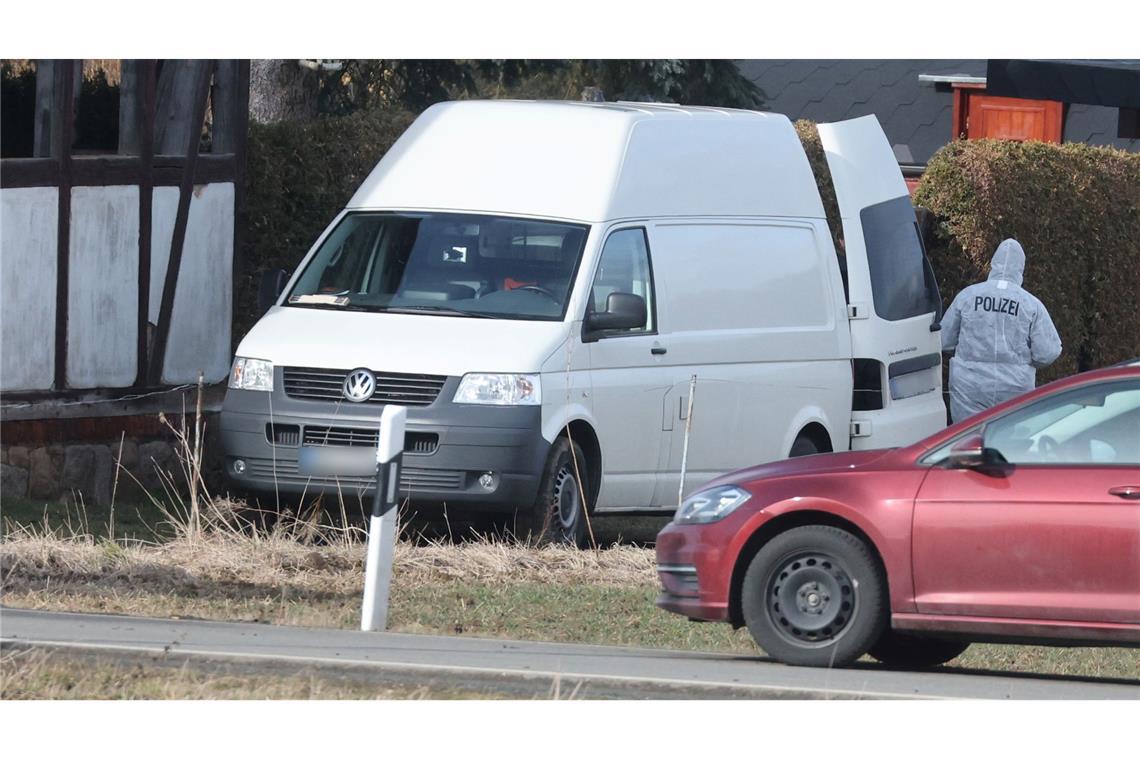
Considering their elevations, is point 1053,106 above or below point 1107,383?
above

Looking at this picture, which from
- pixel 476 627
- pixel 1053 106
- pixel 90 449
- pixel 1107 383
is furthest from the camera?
pixel 1053 106

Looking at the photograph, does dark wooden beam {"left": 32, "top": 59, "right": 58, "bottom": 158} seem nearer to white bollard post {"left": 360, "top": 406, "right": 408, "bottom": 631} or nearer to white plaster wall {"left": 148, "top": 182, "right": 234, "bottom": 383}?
white plaster wall {"left": 148, "top": 182, "right": 234, "bottom": 383}

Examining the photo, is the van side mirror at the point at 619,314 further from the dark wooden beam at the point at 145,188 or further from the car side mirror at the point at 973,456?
the dark wooden beam at the point at 145,188

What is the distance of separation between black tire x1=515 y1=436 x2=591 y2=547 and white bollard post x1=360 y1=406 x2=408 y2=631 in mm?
2126

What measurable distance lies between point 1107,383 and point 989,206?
9407mm

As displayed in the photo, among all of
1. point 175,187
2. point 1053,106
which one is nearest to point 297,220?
point 175,187

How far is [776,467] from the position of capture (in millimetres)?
8414

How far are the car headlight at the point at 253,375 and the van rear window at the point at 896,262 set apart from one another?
4.45 meters

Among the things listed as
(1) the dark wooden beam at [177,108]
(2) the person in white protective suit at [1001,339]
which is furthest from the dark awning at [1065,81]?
(1) the dark wooden beam at [177,108]

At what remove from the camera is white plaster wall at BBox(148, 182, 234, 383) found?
1355cm

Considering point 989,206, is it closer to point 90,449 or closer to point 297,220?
point 297,220

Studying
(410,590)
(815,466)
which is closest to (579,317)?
(410,590)

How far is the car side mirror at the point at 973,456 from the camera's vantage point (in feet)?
25.7

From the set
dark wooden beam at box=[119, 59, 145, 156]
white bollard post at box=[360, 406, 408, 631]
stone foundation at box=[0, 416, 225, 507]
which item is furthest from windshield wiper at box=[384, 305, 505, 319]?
dark wooden beam at box=[119, 59, 145, 156]
